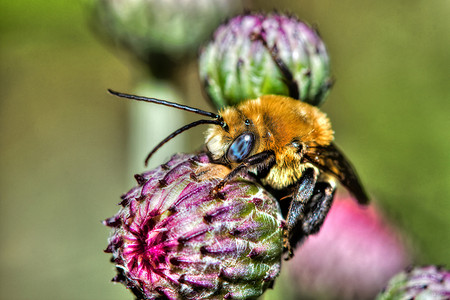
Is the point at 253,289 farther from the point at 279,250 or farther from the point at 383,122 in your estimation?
the point at 383,122

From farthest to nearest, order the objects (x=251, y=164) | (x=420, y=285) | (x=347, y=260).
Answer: (x=347, y=260), (x=420, y=285), (x=251, y=164)

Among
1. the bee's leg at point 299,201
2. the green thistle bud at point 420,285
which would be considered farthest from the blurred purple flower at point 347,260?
the bee's leg at point 299,201

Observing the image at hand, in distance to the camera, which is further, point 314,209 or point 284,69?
point 284,69

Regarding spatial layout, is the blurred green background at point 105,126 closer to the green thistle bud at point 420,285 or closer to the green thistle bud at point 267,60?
the green thistle bud at point 420,285

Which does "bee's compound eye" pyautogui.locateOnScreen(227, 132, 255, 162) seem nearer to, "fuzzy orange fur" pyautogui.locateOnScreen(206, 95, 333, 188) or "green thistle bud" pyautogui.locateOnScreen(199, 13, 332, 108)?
"fuzzy orange fur" pyautogui.locateOnScreen(206, 95, 333, 188)

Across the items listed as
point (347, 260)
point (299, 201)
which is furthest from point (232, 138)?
point (347, 260)

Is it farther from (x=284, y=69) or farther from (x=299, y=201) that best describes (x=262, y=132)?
(x=284, y=69)

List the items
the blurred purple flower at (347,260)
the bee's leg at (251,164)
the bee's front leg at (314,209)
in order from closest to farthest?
the bee's leg at (251,164) → the bee's front leg at (314,209) → the blurred purple flower at (347,260)

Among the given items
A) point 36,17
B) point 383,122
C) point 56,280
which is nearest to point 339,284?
point 383,122
